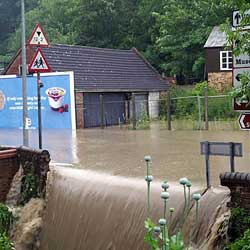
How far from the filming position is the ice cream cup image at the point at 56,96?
2825cm

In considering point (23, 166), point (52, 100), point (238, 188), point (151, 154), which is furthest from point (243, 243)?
point (52, 100)

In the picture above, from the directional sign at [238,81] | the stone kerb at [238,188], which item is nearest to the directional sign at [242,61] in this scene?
the directional sign at [238,81]

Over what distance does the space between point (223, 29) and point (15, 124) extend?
25476 mm

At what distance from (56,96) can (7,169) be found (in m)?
16.1

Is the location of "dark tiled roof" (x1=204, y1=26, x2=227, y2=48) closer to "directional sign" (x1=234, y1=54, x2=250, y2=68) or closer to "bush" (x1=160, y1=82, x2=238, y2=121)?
"bush" (x1=160, y1=82, x2=238, y2=121)

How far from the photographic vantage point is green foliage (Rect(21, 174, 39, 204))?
38.4 ft

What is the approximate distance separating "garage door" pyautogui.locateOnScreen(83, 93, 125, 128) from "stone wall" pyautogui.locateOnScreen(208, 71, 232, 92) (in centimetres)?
727

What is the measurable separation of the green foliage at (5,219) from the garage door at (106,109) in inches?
694

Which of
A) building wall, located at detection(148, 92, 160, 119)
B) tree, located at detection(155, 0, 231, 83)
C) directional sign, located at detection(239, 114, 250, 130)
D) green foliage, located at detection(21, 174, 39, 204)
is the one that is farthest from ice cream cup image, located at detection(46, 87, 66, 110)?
directional sign, located at detection(239, 114, 250, 130)

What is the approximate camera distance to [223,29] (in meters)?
6.17

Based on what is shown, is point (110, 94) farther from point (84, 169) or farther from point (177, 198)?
point (177, 198)

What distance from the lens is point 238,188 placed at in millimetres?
7922

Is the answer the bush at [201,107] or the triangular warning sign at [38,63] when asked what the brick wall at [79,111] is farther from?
the triangular warning sign at [38,63]

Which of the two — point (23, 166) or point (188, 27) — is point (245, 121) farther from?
point (188, 27)
